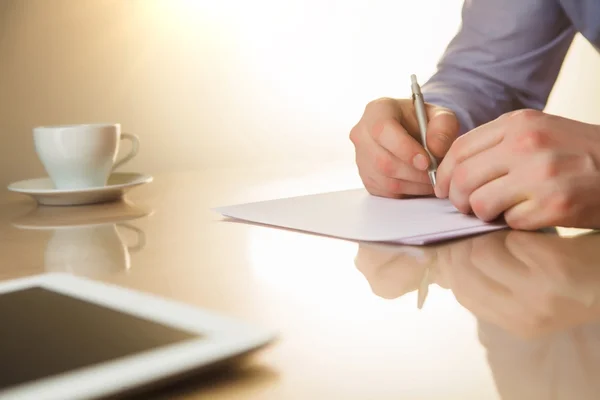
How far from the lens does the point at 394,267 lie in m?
0.57

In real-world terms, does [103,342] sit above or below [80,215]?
above

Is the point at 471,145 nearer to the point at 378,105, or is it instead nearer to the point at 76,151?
the point at 378,105

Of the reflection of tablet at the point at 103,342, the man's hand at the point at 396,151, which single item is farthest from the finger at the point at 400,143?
the reflection of tablet at the point at 103,342

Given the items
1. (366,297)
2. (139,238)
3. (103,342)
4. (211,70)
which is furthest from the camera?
(211,70)

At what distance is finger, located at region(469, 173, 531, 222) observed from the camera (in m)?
0.67

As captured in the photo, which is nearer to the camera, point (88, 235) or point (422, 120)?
point (88, 235)

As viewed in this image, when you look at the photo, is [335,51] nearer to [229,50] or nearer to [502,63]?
[229,50]

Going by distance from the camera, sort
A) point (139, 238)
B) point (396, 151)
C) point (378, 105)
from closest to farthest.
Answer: point (139, 238), point (396, 151), point (378, 105)

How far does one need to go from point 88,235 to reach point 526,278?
49 centimetres

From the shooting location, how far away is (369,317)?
17.0 inches

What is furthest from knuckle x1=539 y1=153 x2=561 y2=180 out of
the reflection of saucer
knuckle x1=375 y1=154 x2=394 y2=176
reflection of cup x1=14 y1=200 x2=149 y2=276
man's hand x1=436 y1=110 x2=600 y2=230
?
the reflection of saucer

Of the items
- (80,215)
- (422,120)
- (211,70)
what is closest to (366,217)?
(422,120)

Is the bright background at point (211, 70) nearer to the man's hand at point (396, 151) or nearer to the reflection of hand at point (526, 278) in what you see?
the man's hand at point (396, 151)

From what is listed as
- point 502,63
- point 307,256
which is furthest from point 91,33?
point 307,256
